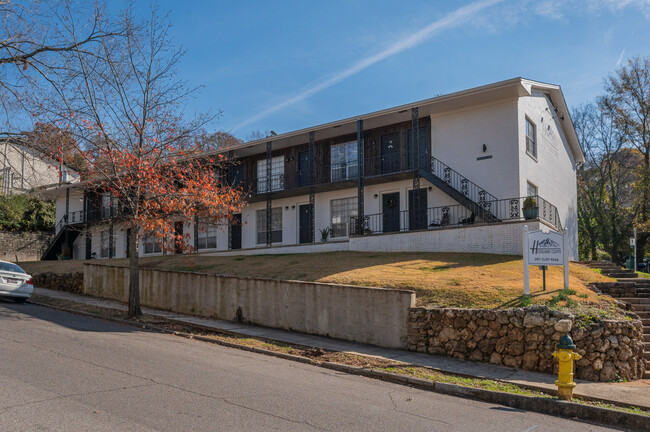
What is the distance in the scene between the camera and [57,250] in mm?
34594

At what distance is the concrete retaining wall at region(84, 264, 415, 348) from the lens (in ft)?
38.2

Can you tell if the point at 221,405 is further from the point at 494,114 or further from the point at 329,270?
the point at 494,114

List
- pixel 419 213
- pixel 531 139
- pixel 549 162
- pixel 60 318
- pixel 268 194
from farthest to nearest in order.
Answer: pixel 268 194, pixel 549 162, pixel 531 139, pixel 419 213, pixel 60 318

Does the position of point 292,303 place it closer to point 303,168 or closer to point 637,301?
point 637,301

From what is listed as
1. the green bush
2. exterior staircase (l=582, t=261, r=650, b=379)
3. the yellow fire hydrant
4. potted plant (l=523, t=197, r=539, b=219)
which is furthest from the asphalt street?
the green bush

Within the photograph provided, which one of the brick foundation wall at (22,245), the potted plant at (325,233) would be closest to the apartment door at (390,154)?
the potted plant at (325,233)

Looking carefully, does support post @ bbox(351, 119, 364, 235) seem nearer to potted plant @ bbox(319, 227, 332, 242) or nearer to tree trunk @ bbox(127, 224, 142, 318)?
potted plant @ bbox(319, 227, 332, 242)

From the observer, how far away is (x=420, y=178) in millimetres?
21250

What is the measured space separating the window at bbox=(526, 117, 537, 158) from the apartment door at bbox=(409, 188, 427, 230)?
449cm

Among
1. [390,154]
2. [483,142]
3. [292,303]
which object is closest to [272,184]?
[390,154]

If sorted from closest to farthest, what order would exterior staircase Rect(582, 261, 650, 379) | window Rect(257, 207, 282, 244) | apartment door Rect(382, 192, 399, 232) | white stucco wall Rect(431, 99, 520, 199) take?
exterior staircase Rect(582, 261, 650, 379) < white stucco wall Rect(431, 99, 520, 199) < apartment door Rect(382, 192, 399, 232) < window Rect(257, 207, 282, 244)

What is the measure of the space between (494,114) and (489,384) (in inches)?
535

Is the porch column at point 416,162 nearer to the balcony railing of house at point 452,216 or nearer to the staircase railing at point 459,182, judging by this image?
the balcony railing of house at point 452,216

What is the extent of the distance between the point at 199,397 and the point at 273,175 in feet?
65.9
